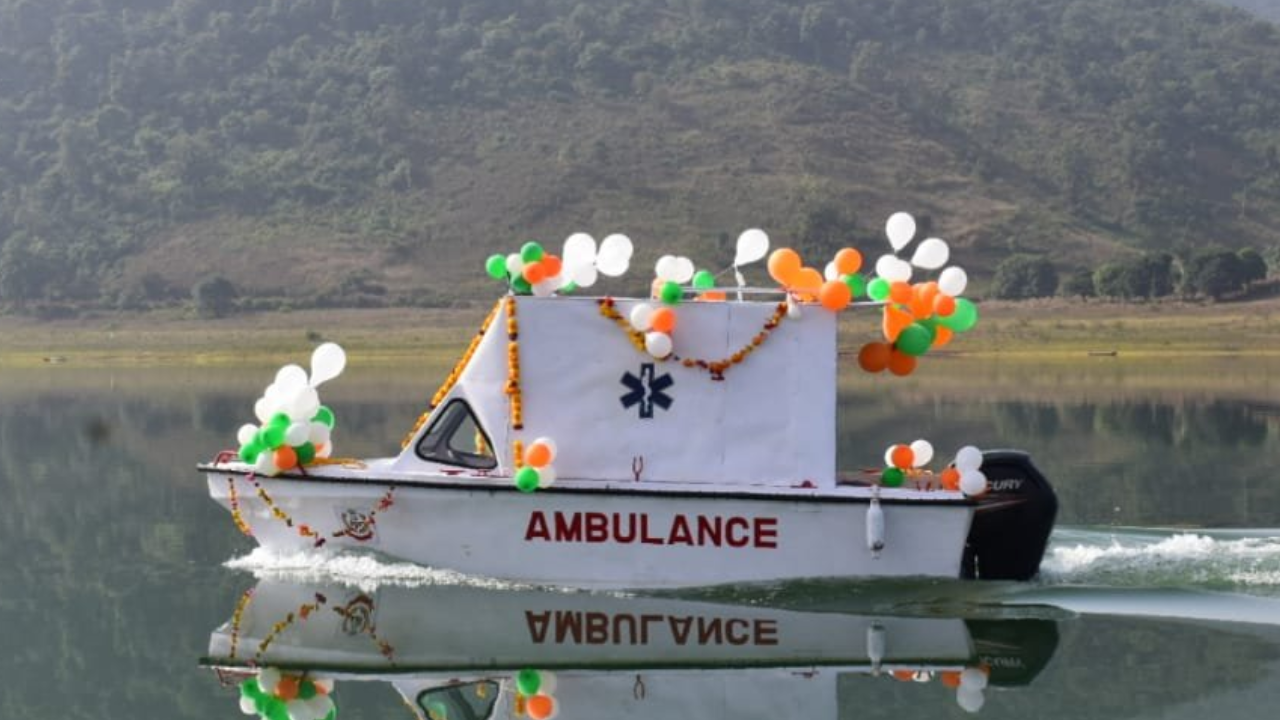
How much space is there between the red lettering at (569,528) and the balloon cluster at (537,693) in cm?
233

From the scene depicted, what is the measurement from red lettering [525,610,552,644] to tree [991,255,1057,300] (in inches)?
2646

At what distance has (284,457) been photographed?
55.3 feet

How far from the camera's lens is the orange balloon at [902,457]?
17422 millimetres

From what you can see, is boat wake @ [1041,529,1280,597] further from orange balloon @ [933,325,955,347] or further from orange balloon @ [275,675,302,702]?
orange balloon @ [275,675,302,702]

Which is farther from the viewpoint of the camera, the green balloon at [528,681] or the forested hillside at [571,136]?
the forested hillside at [571,136]

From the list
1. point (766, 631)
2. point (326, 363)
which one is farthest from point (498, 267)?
point (766, 631)

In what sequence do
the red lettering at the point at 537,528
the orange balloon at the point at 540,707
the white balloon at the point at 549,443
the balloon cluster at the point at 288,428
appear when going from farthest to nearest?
the balloon cluster at the point at 288,428 < the red lettering at the point at 537,528 < the white balloon at the point at 549,443 < the orange balloon at the point at 540,707

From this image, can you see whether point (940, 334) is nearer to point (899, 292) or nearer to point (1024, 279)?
point (899, 292)

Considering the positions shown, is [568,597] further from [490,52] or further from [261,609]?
[490,52]

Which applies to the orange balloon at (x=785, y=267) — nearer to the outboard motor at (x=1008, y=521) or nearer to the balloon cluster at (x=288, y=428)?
the outboard motor at (x=1008, y=521)

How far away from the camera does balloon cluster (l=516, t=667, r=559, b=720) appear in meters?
13.2

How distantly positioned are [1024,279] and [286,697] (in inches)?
2846

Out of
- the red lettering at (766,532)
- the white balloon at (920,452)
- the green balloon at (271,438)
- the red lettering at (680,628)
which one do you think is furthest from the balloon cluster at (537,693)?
the white balloon at (920,452)

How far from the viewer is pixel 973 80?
443 ft
